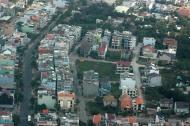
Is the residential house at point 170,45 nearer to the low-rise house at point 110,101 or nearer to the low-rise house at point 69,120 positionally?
the low-rise house at point 110,101

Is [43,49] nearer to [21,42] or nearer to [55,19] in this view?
[21,42]

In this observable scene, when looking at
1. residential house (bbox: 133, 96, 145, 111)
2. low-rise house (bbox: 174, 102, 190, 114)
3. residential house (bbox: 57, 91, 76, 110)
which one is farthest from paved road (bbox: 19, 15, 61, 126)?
low-rise house (bbox: 174, 102, 190, 114)

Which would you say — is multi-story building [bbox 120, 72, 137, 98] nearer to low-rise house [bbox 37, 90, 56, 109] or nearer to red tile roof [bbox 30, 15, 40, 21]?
low-rise house [bbox 37, 90, 56, 109]

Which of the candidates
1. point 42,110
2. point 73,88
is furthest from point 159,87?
point 42,110

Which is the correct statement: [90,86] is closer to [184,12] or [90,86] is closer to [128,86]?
[128,86]

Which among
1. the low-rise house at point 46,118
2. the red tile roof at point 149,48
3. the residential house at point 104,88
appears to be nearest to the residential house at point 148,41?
the red tile roof at point 149,48

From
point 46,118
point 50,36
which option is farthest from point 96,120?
point 50,36
